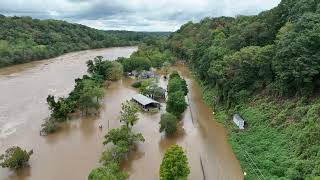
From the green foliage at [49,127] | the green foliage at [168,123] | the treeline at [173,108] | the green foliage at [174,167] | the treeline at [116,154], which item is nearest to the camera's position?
the treeline at [116,154]

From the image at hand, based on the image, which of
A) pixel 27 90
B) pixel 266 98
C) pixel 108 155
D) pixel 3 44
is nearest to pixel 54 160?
pixel 108 155

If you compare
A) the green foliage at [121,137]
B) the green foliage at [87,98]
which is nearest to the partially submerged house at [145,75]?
the green foliage at [87,98]

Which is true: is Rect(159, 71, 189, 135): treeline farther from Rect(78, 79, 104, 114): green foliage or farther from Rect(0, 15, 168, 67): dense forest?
Rect(0, 15, 168, 67): dense forest

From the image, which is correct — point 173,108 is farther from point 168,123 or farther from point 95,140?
point 95,140

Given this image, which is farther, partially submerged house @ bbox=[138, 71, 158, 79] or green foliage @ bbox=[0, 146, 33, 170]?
partially submerged house @ bbox=[138, 71, 158, 79]

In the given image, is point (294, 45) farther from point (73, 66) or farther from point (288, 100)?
point (73, 66)

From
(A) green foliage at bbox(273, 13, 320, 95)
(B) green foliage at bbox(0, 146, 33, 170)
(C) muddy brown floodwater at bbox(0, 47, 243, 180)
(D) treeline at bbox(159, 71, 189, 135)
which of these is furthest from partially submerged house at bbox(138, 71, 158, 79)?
(B) green foliage at bbox(0, 146, 33, 170)

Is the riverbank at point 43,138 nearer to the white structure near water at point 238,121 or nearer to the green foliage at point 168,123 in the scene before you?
the green foliage at point 168,123
